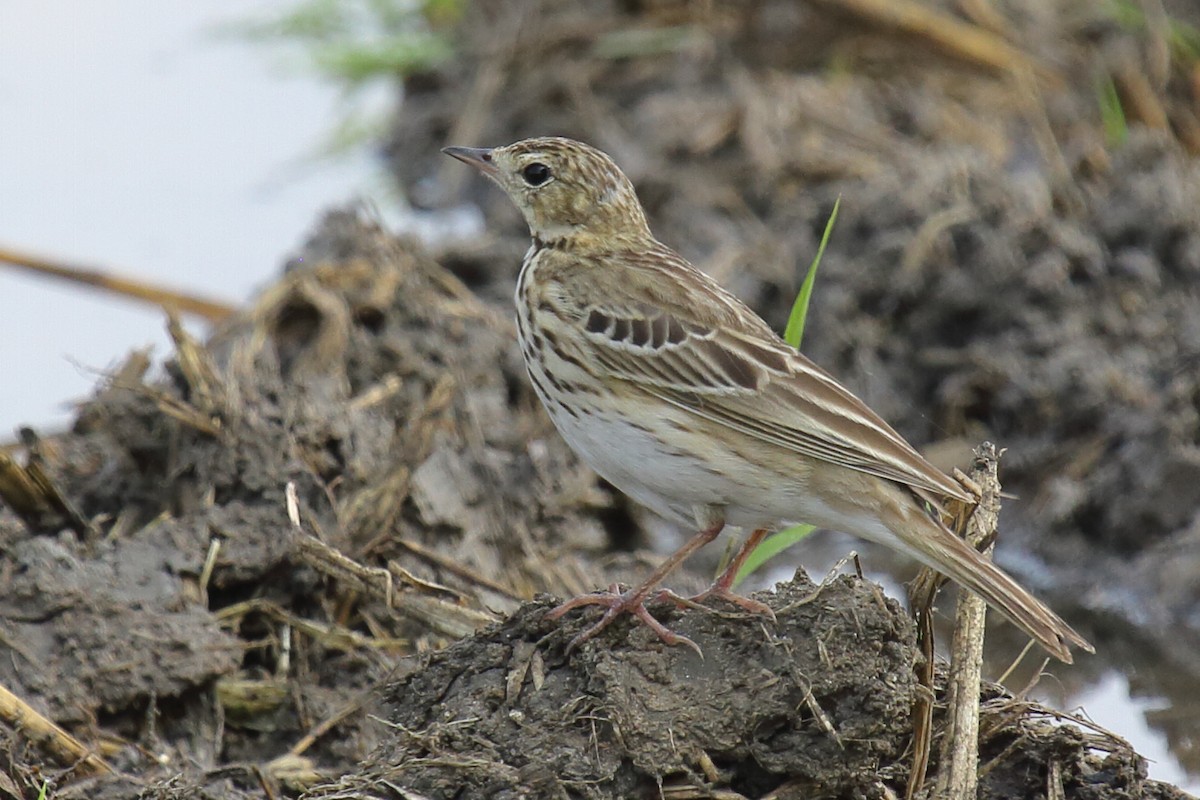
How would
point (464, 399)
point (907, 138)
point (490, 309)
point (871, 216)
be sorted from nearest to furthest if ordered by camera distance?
point (464, 399) < point (490, 309) < point (871, 216) < point (907, 138)

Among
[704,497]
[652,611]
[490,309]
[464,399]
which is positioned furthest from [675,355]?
[490,309]

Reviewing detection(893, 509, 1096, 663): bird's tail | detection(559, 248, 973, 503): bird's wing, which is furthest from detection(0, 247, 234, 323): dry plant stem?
detection(893, 509, 1096, 663): bird's tail

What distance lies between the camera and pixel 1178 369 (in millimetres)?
7438

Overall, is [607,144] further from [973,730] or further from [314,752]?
[973,730]

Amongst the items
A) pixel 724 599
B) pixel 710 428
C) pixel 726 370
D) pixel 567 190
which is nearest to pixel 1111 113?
pixel 567 190

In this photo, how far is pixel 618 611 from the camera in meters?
4.38

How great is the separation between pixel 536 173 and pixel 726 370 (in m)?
1.09

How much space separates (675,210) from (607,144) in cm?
78

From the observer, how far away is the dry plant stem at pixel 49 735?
4.60 meters

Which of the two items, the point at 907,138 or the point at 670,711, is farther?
the point at 907,138

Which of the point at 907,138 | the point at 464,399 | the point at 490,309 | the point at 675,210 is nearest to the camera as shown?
the point at 464,399

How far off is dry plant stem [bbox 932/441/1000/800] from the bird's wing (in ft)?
0.42

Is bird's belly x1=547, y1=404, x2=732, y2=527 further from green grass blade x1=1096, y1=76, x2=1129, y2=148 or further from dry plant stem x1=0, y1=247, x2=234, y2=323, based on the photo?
green grass blade x1=1096, y1=76, x2=1129, y2=148

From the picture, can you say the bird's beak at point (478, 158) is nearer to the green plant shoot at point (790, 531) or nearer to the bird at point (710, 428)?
the bird at point (710, 428)
